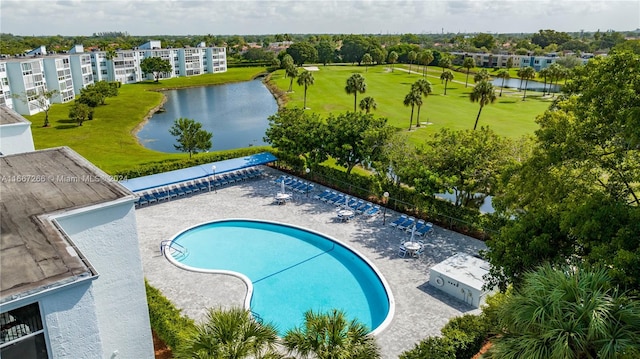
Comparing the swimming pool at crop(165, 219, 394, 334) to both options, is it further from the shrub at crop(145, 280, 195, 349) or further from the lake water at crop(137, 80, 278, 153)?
the lake water at crop(137, 80, 278, 153)

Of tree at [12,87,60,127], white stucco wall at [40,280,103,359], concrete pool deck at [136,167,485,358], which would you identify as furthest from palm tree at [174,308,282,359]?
tree at [12,87,60,127]

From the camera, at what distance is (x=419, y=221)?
25.0 metres

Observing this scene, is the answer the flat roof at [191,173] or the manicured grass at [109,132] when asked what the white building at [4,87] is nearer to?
the manicured grass at [109,132]

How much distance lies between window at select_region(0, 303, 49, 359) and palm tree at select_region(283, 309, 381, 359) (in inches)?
193

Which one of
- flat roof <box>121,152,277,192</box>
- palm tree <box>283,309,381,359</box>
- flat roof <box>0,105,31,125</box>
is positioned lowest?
flat roof <box>121,152,277,192</box>

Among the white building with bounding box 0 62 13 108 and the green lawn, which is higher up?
the white building with bounding box 0 62 13 108

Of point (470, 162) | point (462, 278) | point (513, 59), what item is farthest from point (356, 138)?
point (513, 59)

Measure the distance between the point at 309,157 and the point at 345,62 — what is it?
12160cm

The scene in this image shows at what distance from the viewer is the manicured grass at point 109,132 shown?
4272 cm

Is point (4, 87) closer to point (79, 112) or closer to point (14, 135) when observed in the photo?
point (79, 112)

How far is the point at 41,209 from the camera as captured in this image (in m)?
10.9

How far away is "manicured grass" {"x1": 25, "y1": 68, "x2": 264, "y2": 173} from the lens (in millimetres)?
42719

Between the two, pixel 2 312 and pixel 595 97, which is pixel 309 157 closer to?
pixel 595 97

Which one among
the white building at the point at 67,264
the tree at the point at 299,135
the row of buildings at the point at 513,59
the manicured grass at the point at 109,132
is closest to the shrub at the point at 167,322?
the white building at the point at 67,264
